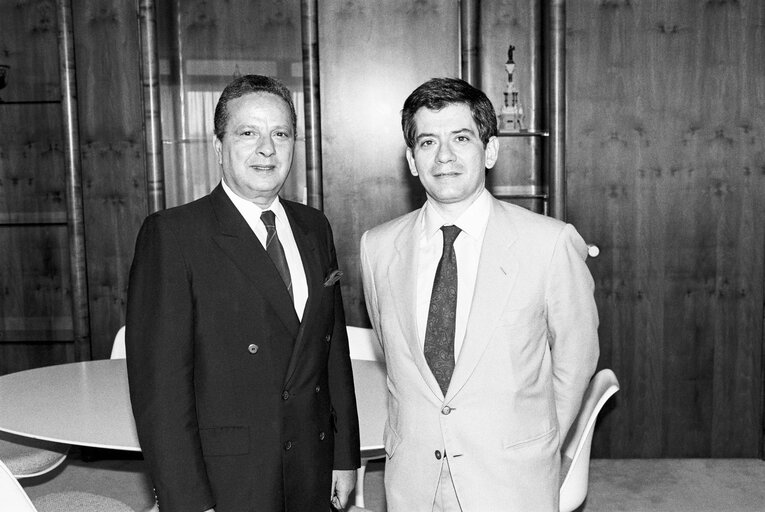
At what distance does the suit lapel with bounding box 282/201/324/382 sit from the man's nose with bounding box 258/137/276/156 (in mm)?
234

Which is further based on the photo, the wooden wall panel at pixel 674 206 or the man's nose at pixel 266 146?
the wooden wall panel at pixel 674 206

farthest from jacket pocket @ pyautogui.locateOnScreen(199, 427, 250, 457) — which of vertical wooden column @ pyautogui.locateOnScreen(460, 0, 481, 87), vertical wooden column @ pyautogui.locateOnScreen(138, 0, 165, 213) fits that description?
vertical wooden column @ pyautogui.locateOnScreen(460, 0, 481, 87)

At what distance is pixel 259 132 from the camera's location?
5.95ft

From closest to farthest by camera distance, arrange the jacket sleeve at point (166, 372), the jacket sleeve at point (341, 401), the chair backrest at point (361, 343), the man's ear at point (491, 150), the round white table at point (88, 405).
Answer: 1. the jacket sleeve at point (166, 372)
2. the man's ear at point (491, 150)
3. the jacket sleeve at point (341, 401)
4. the round white table at point (88, 405)
5. the chair backrest at point (361, 343)

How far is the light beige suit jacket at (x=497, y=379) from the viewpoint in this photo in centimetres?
177

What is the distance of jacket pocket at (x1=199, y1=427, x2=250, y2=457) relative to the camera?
1.74 metres

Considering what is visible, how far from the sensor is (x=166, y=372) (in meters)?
1.67

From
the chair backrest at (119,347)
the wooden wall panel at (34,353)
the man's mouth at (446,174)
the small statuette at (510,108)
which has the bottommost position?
the wooden wall panel at (34,353)

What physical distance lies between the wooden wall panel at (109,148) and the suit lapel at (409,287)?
2.61 m

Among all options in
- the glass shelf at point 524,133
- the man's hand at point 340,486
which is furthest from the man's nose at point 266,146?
the glass shelf at point 524,133

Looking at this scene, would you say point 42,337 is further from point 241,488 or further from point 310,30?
point 241,488

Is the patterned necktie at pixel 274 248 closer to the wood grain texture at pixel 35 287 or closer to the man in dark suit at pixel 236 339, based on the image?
the man in dark suit at pixel 236 339

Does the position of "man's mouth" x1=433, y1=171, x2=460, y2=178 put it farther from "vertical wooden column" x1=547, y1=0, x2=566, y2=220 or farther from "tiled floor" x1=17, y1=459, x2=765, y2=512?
"vertical wooden column" x1=547, y1=0, x2=566, y2=220

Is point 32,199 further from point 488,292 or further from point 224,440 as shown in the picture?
point 488,292
